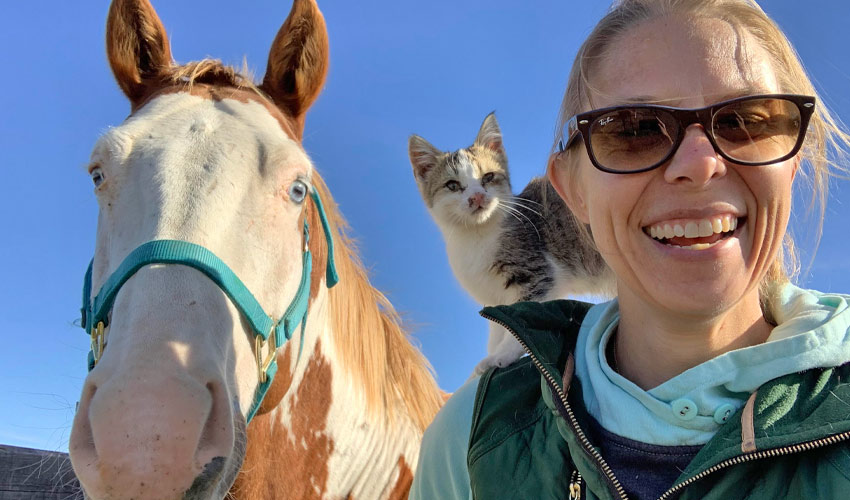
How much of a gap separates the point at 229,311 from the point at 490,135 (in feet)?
18.3

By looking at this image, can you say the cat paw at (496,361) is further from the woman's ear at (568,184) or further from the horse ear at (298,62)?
the horse ear at (298,62)

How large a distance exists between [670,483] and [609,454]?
0.16 meters

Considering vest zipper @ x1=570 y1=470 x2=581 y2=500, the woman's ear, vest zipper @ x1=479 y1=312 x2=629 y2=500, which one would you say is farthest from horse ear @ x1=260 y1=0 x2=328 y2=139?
vest zipper @ x1=570 y1=470 x2=581 y2=500

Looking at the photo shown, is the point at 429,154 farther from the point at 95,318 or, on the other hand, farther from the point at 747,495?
the point at 747,495

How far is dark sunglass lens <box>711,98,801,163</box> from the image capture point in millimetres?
1536

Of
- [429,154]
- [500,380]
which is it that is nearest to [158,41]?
[500,380]

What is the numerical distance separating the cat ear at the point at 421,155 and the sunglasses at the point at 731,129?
527 cm

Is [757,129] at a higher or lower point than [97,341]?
higher

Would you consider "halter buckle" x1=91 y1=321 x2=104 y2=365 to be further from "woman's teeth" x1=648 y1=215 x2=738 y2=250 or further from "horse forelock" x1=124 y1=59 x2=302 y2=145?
"woman's teeth" x1=648 y1=215 x2=738 y2=250

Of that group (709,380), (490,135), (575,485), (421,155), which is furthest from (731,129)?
(490,135)

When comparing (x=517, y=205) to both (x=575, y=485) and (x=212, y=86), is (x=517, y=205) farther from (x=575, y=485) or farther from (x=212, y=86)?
(x=575, y=485)

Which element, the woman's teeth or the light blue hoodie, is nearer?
the light blue hoodie

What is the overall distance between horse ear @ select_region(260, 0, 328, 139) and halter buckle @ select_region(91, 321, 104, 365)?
1.26 m

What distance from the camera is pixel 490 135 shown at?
7031mm
